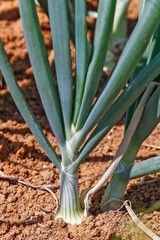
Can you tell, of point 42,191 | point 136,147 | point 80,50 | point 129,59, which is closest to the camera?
point 129,59

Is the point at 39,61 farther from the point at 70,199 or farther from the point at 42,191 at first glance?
the point at 42,191

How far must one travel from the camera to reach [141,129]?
0.94 meters

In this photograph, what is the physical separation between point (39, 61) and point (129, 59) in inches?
9.4

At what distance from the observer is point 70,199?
3.37 ft

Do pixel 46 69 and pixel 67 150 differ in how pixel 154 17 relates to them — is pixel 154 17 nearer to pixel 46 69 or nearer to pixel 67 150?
pixel 46 69

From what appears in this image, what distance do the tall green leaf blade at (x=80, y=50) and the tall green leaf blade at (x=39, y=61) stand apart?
0.06 m

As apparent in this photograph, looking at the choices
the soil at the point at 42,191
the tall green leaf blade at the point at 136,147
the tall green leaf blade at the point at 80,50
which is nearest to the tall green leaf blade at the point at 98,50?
the tall green leaf blade at the point at 80,50

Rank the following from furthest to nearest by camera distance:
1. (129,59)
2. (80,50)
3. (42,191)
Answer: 1. (42,191)
2. (80,50)
3. (129,59)

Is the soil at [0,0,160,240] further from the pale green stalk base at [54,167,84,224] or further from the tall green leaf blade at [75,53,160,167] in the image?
the tall green leaf blade at [75,53,160,167]

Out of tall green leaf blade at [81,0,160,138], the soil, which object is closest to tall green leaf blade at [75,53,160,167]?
tall green leaf blade at [81,0,160,138]

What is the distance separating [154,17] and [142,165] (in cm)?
45

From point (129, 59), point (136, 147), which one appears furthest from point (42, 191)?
point (129, 59)

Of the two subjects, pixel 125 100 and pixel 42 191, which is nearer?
pixel 125 100

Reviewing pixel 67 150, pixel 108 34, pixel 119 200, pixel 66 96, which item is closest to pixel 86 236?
pixel 119 200
